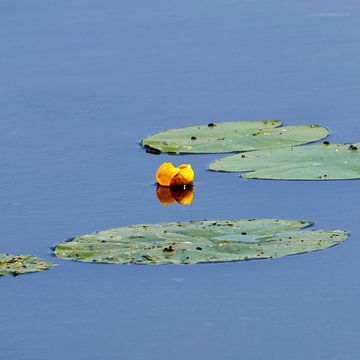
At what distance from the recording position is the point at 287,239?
34.4ft

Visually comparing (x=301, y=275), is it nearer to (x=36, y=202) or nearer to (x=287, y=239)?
(x=287, y=239)

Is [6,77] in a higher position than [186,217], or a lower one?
higher

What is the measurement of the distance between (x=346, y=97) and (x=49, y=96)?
103 inches

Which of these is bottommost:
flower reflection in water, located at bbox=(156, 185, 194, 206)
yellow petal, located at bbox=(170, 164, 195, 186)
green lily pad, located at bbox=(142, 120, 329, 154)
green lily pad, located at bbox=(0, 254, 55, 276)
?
green lily pad, located at bbox=(0, 254, 55, 276)

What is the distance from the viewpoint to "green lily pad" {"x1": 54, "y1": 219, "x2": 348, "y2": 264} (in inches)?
404

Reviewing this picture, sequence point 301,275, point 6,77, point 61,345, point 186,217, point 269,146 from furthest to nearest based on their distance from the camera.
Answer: point 6,77 < point 269,146 < point 186,217 < point 301,275 < point 61,345

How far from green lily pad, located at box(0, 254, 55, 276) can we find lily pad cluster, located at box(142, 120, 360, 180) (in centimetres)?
214

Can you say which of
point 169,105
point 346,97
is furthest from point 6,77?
point 346,97

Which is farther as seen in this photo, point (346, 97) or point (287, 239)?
point (346, 97)

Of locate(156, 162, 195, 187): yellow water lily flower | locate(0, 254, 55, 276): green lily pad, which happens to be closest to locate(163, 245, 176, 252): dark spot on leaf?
locate(0, 254, 55, 276): green lily pad

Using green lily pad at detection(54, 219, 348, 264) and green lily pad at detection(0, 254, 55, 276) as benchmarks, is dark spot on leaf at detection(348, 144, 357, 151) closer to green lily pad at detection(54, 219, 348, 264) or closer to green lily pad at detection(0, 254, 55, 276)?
green lily pad at detection(54, 219, 348, 264)

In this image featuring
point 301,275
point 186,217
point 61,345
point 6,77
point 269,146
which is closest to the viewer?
point 61,345

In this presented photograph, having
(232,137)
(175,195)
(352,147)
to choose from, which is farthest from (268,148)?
(175,195)

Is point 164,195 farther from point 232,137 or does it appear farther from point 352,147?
point 352,147
